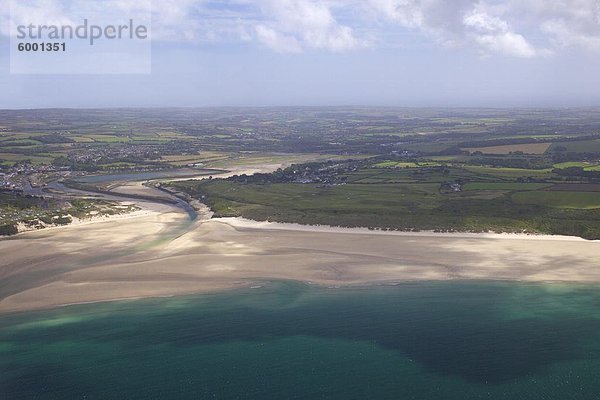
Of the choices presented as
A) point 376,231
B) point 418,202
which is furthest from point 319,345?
point 418,202

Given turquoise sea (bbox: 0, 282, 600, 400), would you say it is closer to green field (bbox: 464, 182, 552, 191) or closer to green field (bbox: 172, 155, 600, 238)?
green field (bbox: 172, 155, 600, 238)

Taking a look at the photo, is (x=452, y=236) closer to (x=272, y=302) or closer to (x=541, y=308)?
(x=541, y=308)

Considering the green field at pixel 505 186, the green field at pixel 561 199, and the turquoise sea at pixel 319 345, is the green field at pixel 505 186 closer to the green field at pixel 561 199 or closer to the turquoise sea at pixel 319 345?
the green field at pixel 561 199

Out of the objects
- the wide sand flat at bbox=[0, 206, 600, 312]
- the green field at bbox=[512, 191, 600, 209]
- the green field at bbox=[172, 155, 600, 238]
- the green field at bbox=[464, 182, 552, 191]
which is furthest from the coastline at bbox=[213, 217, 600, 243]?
the green field at bbox=[464, 182, 552, 191]

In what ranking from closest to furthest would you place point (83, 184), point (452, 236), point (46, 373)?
point (46, 373)
point (452, 236)
point (83, 184)

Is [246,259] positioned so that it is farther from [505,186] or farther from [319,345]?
[505,186]

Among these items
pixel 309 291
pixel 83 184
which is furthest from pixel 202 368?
pixel 83 184
